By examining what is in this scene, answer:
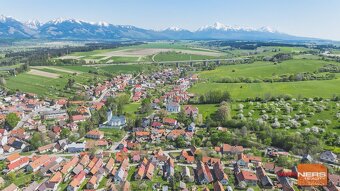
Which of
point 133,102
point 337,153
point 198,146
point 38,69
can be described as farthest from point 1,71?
point 337,153

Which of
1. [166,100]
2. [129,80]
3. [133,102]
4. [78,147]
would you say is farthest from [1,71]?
[78,147]

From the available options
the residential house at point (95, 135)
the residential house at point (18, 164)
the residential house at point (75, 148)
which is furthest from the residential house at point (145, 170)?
the residential house at point (18, 164)

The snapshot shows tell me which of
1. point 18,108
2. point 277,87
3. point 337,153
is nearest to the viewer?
point 337,153

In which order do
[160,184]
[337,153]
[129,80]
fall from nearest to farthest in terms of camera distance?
[160,184], [337,153], [129,80]

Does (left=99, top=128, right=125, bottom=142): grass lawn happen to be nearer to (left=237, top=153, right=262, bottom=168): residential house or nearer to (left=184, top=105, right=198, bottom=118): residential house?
(left=184, top=105, right=198, bottom=118): residential house

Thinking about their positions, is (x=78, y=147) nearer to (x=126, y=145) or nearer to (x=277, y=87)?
(x=126, y=145)

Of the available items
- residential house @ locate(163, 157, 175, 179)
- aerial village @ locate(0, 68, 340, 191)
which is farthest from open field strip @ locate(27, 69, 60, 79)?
residential house @ locate(163, 157, 175, 179)

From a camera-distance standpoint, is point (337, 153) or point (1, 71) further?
point (1, 71)
